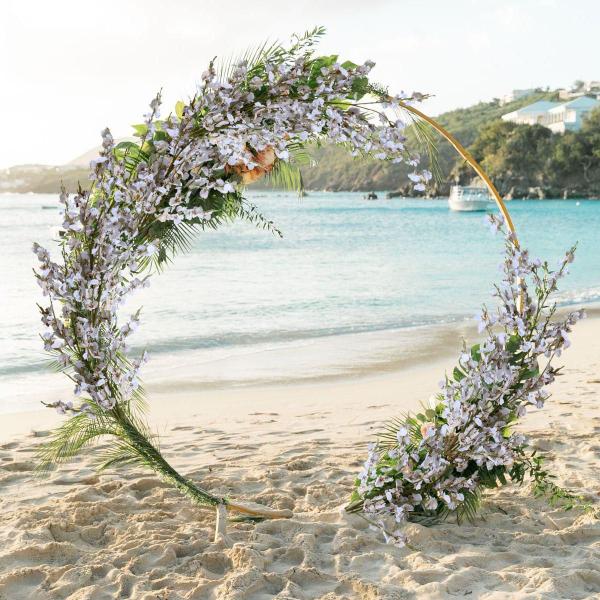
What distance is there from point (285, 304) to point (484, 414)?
35.7 feet

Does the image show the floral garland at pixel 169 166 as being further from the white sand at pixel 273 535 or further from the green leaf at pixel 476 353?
the green leaf at pixel 476 353

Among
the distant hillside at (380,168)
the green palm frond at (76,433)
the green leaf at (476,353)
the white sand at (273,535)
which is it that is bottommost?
the white sand at (273,535)

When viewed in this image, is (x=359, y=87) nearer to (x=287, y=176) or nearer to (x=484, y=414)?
(x=287, y=176)

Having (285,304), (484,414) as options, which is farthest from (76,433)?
(285,304)

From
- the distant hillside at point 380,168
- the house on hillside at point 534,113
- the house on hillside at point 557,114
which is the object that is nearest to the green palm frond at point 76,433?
the distant hillside at point 380,168

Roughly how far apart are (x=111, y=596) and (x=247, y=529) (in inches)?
33.0

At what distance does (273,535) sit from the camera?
12.2ft

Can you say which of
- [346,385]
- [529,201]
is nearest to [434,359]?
[346,385]

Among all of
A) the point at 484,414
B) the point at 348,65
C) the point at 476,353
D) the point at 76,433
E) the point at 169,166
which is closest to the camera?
the point at 169,166

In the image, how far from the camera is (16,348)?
33.8 feet

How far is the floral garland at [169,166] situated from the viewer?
3.34m

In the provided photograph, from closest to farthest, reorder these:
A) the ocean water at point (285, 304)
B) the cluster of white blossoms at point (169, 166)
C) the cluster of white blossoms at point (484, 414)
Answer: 1. the cluster of white blossoms at point (169, 166)
2. the cluster of white blossoms at point (484, 414)
3. the ocean water at point (285, 304)

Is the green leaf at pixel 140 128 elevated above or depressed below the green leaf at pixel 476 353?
above

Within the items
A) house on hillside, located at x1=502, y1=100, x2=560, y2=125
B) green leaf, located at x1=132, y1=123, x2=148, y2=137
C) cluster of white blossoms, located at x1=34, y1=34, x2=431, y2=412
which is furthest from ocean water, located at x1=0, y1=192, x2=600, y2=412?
house on hillside, located at x1=502, y1=100, x2=560, y2=125
